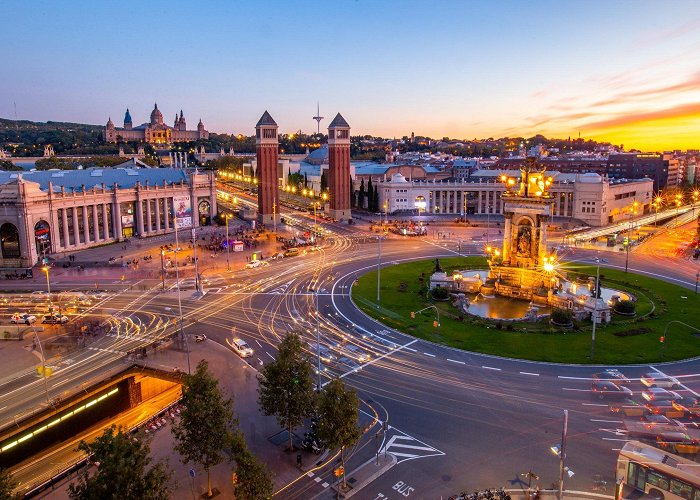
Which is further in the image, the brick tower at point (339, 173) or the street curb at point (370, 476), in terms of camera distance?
the brick tower at point (339, 173)

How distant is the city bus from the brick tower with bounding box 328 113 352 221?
12094 centimetres

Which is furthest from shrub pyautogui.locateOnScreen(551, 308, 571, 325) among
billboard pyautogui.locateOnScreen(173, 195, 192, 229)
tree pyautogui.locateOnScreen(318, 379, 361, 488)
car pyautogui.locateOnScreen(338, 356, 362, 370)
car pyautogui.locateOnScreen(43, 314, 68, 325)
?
billboard pyautogui.locateOnScreen(173, 195, 192, 229)

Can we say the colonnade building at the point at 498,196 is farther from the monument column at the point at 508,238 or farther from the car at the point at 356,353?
the car at the point at 356,353

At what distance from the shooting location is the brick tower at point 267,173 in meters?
138

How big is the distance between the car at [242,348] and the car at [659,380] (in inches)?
1300

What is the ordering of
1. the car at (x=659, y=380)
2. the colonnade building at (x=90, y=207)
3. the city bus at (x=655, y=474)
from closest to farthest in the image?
the city bus at (x=655, y=474), the car at (x=659, y=380), the colonnade building at (x=90, y=207)

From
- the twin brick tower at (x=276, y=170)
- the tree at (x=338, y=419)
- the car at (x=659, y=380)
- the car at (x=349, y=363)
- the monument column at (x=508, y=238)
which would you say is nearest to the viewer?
the tree at (x=338, y=419)

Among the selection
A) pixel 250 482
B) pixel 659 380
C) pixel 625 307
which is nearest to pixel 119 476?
pixel 250 482

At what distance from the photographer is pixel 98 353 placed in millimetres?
49156

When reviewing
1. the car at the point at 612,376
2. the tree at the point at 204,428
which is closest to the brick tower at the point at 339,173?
the car at the point at 612,376

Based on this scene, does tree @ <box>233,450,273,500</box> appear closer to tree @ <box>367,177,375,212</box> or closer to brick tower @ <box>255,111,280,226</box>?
brick tower @ <box>255,111,280,226</box>

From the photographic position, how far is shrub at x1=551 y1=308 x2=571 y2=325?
55.2 m

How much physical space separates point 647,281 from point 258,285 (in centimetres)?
5483

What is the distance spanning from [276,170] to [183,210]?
97.5ft
